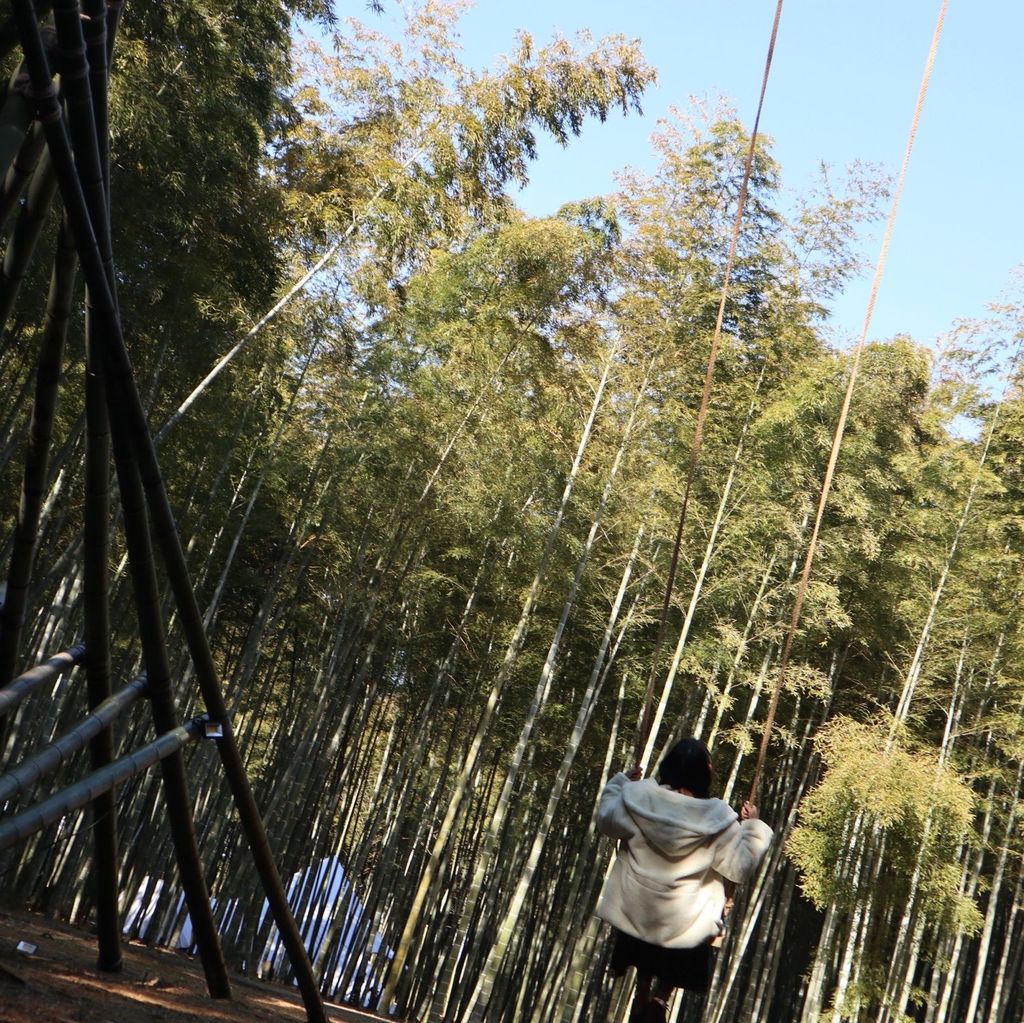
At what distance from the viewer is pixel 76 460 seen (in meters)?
8.75

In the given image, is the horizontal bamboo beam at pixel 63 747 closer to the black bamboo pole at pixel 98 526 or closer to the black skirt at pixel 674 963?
the black bamboo pole at pixel 98 526

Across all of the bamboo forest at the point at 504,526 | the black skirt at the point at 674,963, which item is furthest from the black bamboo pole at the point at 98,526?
the bamboo forest at the point at 504,526

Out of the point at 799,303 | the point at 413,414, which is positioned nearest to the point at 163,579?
the point at 413,414

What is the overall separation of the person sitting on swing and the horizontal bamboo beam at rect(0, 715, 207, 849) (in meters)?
1.06

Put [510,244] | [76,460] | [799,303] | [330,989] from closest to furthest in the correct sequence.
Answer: [76,460] < [510,244] < [799,303] < [330,989]

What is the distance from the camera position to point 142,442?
2.56m

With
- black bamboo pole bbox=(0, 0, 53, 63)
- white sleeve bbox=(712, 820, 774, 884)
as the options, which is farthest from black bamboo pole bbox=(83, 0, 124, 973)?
white sleeve bbox=(712, 820, 774, 884)

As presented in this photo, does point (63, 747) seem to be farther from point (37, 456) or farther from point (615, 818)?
point (615, 818)

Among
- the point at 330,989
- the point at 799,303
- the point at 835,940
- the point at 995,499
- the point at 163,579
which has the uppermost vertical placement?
the point at 799,303

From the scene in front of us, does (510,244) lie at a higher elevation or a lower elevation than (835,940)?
higher

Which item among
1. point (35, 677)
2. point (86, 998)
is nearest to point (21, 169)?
point (35, 677)

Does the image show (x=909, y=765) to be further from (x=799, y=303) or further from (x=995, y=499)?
(x=799, y=303)

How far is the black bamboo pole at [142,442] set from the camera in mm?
2137

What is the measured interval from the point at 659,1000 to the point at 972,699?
9.69m
